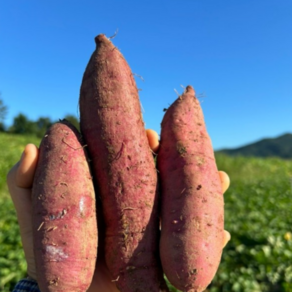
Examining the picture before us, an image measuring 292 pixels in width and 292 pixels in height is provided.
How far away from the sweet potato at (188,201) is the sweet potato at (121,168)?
11cm

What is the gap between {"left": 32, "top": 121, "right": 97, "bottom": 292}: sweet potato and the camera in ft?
5.51

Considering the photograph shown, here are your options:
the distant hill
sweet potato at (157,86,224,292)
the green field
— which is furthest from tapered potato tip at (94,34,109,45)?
the distant hill

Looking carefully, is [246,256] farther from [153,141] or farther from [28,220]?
[28,220]

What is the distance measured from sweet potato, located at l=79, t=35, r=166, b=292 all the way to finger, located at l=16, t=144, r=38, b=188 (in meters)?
0.34

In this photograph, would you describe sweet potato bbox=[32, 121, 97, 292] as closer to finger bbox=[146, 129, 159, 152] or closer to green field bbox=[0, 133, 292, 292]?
finger bbox=[146, 129, 159, 152]

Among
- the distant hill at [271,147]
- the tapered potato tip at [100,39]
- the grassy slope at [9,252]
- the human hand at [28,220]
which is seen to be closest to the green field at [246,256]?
the grassy slope at [9,252]

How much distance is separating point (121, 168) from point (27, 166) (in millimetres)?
557

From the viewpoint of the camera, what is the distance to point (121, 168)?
193 cm

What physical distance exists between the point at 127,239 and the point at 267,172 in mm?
19574

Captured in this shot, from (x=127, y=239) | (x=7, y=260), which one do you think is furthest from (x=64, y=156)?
(x=7, y=260)

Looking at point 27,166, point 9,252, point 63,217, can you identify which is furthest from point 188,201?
point 9,252

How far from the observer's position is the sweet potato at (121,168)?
72.3 inches

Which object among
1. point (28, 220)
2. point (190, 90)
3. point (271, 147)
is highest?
point (271, 147)

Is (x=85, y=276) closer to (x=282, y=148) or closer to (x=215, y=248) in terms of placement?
→ (x=215, y=248)
